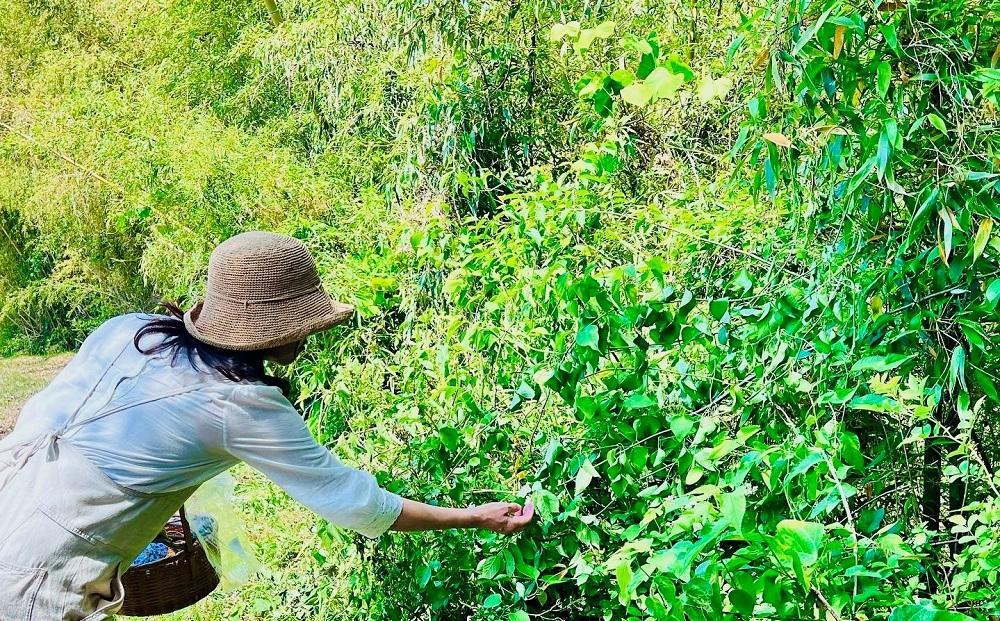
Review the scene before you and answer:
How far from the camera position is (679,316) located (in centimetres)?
200

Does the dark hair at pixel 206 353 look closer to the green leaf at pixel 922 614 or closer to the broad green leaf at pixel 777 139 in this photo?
the broad green leaf at pixel 777 139

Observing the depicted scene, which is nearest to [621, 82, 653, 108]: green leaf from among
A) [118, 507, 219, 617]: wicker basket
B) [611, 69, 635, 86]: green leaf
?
[611, 69, 635, 86]: green leaf

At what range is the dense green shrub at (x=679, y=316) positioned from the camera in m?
1.55

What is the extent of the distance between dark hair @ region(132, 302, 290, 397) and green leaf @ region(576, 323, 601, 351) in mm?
625

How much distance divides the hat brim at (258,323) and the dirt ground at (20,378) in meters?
6.49

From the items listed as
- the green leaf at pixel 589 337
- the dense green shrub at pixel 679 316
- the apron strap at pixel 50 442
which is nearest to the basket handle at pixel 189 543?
the dense green shrub at pixel 679 316

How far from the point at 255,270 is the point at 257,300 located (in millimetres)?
61

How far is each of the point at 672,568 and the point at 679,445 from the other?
641 millimetres

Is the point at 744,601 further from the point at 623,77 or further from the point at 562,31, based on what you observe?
the point at 562,31

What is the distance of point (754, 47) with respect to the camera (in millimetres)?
1918

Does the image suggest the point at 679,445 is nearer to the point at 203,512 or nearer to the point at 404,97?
the point at 203,512

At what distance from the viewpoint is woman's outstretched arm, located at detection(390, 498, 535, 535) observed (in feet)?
6.55

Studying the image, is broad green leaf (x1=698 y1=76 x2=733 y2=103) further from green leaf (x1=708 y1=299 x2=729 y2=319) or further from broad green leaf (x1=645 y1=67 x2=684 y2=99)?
green leaf (x1=708 y1=299 x2=729 y2=319)

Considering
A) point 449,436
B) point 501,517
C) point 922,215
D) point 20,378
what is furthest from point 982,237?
point 20,378
